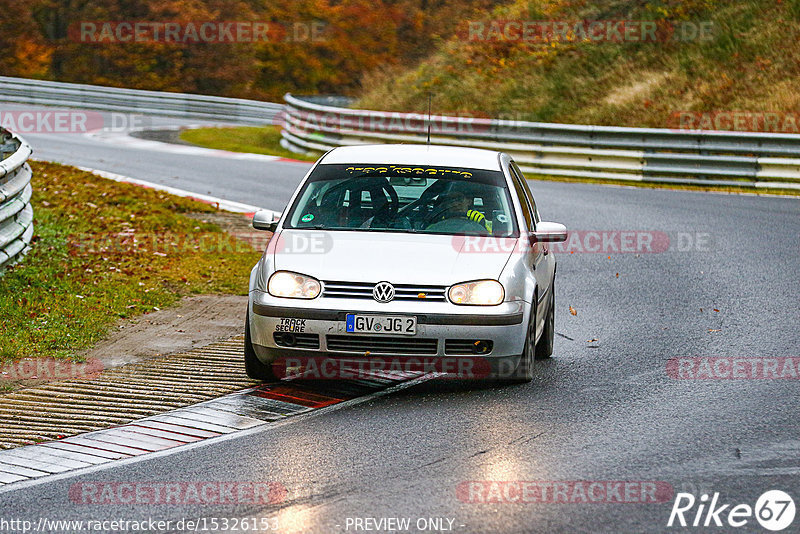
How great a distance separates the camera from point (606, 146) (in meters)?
23.1

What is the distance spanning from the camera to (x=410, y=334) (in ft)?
25.1

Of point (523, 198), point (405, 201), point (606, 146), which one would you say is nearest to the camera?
point (405, 201)

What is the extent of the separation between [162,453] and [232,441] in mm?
439

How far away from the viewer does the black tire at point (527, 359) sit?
8117mm

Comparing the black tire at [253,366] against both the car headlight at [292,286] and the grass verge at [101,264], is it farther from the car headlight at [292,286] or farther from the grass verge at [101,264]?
the grass verge at [101,264]

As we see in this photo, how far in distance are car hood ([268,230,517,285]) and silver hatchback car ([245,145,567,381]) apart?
0.01 m

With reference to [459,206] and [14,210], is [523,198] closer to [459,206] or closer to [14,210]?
[459,206]

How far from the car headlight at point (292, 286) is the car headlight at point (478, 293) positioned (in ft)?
2.98

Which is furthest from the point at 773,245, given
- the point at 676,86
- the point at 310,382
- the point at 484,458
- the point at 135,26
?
the point at 135,26

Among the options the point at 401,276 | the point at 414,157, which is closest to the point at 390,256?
the point at 401,276

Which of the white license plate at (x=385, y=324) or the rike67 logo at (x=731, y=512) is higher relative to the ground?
the white license plate at (x=385, y=324)

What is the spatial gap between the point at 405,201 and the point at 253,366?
5.72 feet

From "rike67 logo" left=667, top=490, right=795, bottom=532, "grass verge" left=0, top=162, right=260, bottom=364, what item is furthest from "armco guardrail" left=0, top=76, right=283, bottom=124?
"rike67 logo" left=667, top=490, right=795, bottom=532

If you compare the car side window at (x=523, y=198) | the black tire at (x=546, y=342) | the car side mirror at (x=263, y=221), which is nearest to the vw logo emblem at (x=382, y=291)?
the car side mirror at (x=263, y=221)
